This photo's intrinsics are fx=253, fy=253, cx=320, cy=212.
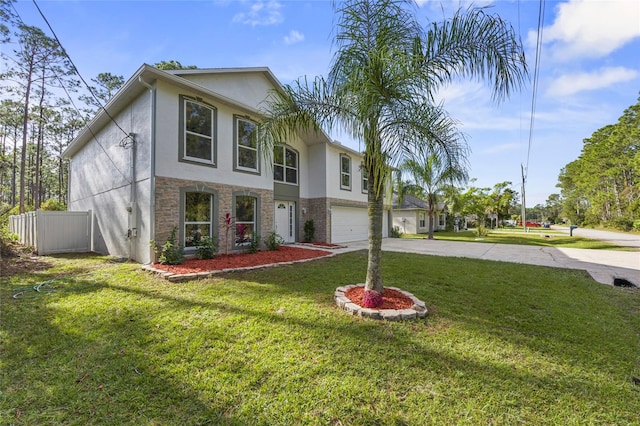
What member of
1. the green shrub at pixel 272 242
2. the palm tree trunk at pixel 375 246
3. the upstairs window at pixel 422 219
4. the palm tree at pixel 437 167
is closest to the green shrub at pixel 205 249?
the green shrub at pixel 272 242

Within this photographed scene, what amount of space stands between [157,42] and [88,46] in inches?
73.4

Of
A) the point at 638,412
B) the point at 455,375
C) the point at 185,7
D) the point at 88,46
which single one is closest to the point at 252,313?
the point at 455,375

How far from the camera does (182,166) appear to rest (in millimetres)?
7941

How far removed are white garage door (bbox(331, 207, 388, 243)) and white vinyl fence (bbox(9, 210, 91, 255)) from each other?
1140 centimetres

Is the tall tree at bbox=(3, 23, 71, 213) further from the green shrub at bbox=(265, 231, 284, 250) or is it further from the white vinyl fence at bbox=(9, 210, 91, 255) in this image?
the green shrub at bbox=(265, 231, 284, 250)

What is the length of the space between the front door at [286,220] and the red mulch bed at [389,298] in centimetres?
788

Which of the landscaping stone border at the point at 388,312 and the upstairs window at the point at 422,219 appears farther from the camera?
the upstairs window at the point at 422,219

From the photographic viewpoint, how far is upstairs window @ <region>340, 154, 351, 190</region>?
15.0 metres

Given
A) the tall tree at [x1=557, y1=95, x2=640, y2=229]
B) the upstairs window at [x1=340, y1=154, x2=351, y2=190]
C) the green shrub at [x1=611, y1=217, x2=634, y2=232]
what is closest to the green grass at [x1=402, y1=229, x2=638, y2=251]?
the upstairs window at [x1=340, y1=154, x2=351, y2=190]

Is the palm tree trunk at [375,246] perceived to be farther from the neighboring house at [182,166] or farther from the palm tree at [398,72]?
the neighboring house at [182,166]

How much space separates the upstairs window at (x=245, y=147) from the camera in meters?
9.54

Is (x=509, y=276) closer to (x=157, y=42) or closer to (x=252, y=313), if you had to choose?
(x=252, y=313)

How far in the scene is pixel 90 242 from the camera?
11.0 metres

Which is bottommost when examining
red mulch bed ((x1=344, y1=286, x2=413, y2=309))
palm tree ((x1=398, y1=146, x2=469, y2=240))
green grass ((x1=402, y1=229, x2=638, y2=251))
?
green grass ((x1=402, y1=229, x2=638, y2=251))
